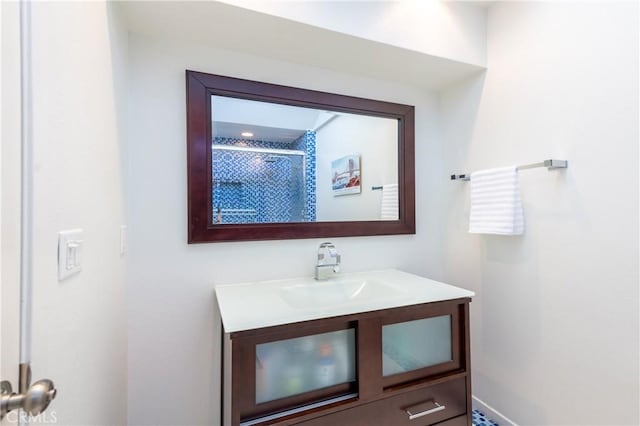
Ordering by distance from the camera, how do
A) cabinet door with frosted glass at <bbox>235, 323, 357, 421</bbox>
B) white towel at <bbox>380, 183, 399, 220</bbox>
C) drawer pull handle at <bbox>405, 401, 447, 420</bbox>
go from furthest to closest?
white towel at <bbox>380, 183, 399, 220</bbox>, drawer pull handle at <bbox>405, 401, 447, 420</bbox>, cabinet door with frosted glass at <bbox>235, 323, 357, 421</bbox>

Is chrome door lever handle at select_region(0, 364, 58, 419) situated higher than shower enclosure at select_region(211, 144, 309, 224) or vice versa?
shower enclosure at select_region(211, 144, 309, 224)

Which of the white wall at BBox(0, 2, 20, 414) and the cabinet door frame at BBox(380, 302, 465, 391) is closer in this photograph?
the white wall at BBox(0, 2, 20, 414)

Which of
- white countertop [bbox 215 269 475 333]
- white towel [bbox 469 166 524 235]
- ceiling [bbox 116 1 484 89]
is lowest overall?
white countertop [bbox 215 269 475 333]

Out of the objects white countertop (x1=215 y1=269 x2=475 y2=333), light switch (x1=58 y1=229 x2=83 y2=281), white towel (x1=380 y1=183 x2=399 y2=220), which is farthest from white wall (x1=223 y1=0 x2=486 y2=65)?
white countertop (x1=215 y1=269 x2=475 y2=333)

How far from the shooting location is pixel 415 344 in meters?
1.37

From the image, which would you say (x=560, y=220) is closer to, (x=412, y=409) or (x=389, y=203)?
(x=389, y=203)

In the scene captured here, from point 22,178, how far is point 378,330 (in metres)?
1.14

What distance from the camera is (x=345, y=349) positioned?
47.9 inches

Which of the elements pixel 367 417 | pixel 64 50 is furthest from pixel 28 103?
pixel 367 417

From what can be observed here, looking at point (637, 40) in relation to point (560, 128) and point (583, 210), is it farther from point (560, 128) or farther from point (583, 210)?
point (583, 210)

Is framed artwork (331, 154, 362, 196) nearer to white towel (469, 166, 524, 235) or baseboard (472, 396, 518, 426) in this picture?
white towel (469, 166, 524, 235)

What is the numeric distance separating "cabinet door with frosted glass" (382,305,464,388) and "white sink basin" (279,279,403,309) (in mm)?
172

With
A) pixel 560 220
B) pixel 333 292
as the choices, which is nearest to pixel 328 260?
pixel 333 292

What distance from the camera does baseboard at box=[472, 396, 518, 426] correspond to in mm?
1663
